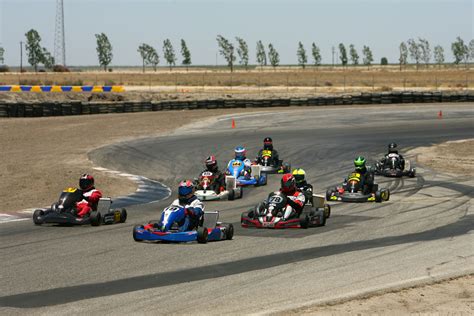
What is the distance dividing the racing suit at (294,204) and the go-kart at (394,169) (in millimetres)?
11200

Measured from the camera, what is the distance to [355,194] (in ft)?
74.8

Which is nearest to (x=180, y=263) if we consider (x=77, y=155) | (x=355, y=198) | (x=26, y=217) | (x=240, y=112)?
(x=26, y=217)

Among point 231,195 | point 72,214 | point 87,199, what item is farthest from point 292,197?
point 231,195

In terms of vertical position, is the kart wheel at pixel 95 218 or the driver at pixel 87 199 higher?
the driver at pixel 87 199

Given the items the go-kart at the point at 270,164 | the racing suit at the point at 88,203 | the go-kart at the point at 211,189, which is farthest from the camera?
the go-kart at the point at 270,164

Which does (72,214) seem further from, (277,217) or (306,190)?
(306,190)

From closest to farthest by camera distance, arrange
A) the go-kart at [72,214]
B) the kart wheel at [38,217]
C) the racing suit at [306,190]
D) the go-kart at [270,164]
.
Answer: the go-kart at [72,214] < the kart wheel at [38,217] < the racing suit at [306,190] < the go-kart at [270,164]

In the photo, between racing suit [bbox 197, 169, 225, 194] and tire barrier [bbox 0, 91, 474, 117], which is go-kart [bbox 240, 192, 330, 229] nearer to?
racing suit [bbox 197, 169, 225, 194]

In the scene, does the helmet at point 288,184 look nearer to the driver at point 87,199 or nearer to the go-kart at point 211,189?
the driver at point 87,199

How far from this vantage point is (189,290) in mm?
11984

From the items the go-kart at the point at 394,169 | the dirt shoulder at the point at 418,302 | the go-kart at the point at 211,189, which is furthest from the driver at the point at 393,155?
the dirt shoulder at the point at 418,302

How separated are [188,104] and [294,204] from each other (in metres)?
44.9

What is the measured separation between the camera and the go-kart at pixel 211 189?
2344cm

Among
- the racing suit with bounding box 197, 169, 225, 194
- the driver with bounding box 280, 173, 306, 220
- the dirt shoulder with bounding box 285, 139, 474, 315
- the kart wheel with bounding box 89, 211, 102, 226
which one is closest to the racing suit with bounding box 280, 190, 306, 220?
the driver with bounding box 280, 173, 306, 220
